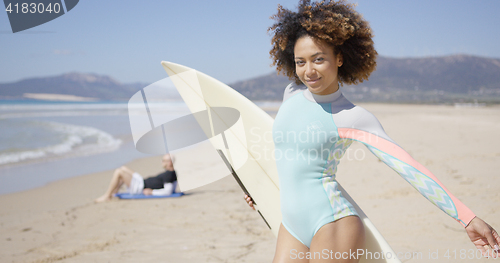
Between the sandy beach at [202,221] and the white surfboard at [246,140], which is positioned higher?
the white surfboard at [246,140]

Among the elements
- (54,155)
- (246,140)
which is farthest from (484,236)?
(54,155)

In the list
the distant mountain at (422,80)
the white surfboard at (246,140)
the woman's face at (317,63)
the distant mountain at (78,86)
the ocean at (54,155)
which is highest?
the woman's face at (317,63)

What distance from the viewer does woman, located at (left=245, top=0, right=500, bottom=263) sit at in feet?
4.04

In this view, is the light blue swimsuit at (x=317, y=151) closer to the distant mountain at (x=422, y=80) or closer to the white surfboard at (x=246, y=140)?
the white surfboard at (x=246, y=140)

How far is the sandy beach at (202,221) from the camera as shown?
3.01m

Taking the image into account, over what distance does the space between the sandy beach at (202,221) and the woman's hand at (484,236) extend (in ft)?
5.83

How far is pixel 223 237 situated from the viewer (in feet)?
11.2

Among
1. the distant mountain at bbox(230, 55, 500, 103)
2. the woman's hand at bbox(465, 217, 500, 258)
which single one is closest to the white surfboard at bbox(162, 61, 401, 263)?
the woman's hand at bbox(465, 217, 500, 258)

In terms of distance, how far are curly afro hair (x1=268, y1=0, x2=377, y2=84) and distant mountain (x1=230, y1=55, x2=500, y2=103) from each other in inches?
2587

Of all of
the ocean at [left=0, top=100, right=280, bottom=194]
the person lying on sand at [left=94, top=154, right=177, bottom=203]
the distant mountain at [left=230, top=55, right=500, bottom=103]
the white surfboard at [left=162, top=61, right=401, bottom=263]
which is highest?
the white surfboard at [left=162, top=61, right=401, bottom=263]

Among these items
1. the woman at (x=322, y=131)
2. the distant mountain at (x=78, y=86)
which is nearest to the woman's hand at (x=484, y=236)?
the woman at (x=322, y=131)

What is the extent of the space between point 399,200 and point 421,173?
3.47 metres

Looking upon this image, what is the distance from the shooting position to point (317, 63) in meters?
1.28

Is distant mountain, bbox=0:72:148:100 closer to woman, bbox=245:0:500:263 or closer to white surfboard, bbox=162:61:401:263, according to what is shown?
white surfboard, bbox=162:61:401:263
